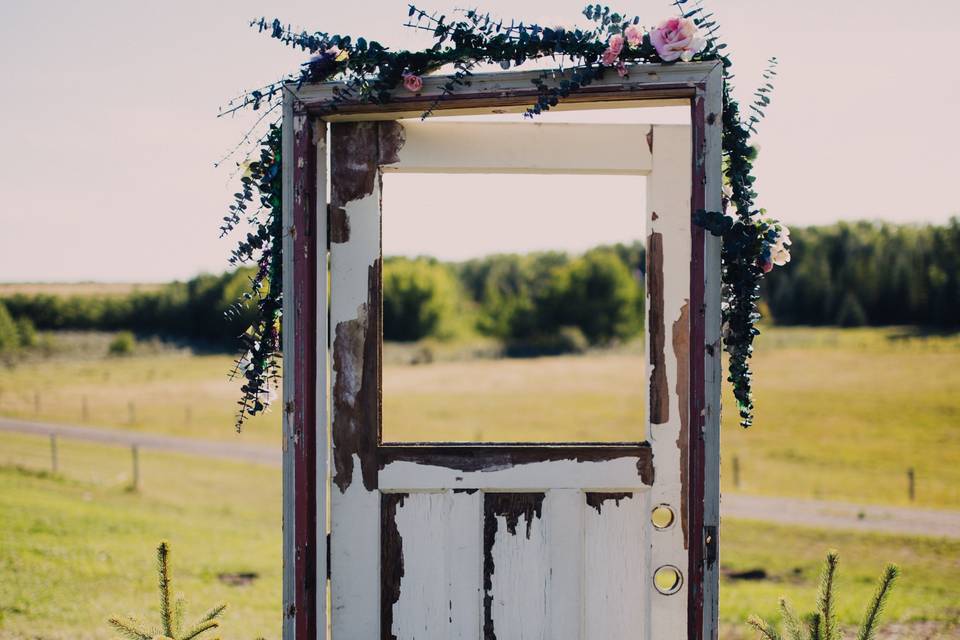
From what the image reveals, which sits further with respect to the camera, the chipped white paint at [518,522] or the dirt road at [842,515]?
the dirt road at [842,515]

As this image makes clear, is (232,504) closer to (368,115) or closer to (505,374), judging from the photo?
(368,115)

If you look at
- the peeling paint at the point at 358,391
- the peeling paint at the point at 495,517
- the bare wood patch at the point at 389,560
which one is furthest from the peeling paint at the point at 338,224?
the peeling paint at the point at 495,517

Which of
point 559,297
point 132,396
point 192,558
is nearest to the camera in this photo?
point 192,558

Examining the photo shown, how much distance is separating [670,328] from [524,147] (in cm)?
68

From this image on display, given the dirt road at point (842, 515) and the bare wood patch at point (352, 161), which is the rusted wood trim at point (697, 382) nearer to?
the bare wood patch at point (352, 161)

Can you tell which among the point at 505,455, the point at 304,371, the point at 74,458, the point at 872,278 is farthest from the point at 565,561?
the point at 872,278

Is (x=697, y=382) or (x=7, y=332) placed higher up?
(x=697, y=382)

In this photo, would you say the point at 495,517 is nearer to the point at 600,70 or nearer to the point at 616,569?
the point at 616,569

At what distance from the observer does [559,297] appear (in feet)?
191

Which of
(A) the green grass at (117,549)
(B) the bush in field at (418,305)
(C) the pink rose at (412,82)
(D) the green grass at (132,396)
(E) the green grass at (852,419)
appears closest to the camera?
(C) the pink rose at (412,82)

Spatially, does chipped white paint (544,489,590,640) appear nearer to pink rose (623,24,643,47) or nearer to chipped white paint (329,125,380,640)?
chipped white paint (329,125,380,640)

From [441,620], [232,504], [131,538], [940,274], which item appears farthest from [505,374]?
[441,620]

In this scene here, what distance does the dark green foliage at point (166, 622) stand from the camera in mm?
2064

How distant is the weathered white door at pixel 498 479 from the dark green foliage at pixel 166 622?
387mm
